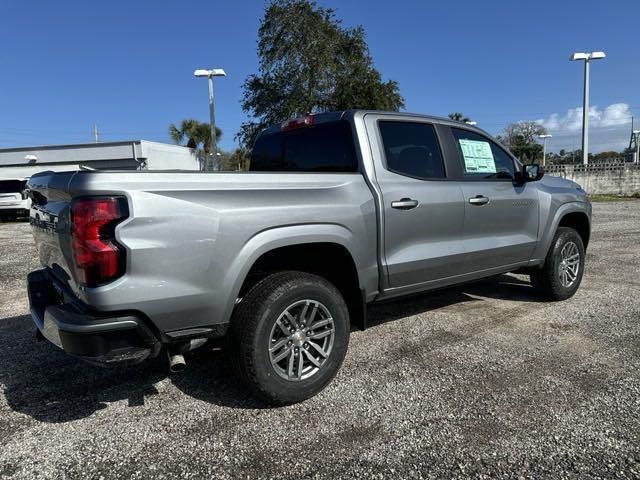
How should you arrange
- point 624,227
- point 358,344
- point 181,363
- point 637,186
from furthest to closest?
point 637,186 → point 624,227 → point 358,344 → point 181,363

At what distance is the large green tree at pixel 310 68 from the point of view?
23500 mm

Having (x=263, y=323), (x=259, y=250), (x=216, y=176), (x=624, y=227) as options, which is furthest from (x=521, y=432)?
(x=624, y=227)

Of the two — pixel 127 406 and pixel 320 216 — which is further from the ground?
pixel 320 216

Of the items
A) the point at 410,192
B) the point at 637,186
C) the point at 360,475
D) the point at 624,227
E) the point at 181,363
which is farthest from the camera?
the point at 637,186

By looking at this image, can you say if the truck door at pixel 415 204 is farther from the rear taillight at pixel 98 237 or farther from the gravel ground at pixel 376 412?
the rear taillight at pixel 98 237

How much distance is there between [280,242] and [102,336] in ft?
3.63

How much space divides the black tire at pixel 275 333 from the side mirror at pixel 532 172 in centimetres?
257

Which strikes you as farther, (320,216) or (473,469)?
(320,216)

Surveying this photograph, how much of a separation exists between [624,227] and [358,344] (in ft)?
35.7

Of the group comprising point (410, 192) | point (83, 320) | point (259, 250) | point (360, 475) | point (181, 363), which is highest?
point (410, 192)

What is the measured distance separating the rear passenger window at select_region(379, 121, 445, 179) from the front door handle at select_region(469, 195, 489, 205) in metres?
0.35

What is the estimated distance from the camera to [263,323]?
9.41 feet

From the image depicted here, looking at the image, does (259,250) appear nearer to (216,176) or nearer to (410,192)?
(216,176)

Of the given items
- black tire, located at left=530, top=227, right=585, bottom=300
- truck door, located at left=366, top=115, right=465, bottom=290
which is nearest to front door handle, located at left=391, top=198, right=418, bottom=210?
truck door, located at left=366, top=115, right=465, bottom=290
